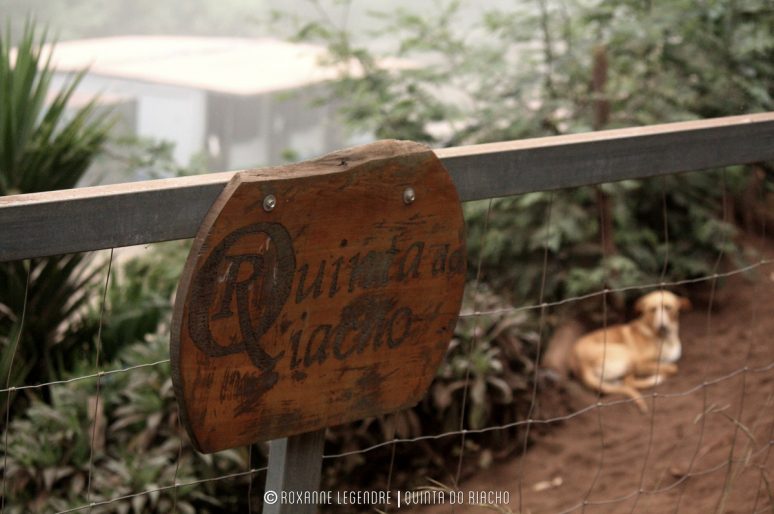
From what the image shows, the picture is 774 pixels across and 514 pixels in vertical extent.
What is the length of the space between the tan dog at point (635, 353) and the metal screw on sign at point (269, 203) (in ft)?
9.13

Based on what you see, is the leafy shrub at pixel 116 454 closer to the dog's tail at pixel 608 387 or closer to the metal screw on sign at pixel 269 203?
the dog's tail at pixel 608 387

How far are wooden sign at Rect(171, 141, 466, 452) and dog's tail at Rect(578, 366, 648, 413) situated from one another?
2.38m

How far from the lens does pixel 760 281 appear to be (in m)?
4.27

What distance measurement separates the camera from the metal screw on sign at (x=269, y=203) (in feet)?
4.10

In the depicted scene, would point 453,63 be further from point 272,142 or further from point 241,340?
point 241,340

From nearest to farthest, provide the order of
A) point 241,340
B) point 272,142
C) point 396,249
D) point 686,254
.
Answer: point 241,340
point 396,249
point 686,254
point 272,142

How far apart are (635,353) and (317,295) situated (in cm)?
281

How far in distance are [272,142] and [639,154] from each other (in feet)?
19.9

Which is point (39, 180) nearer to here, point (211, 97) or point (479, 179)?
point (479, 179)

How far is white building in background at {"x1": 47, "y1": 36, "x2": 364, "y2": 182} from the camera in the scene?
7102mm

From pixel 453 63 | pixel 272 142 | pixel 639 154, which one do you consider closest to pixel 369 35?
pixel 453 63

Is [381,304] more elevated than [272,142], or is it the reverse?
[381,304]

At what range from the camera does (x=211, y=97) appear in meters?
7.34

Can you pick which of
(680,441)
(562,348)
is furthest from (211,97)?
(680,441)
